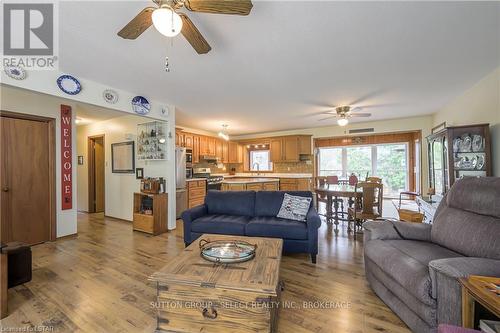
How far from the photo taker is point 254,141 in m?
7.81

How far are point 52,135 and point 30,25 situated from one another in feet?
7.83

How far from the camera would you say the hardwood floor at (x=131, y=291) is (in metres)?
1.69

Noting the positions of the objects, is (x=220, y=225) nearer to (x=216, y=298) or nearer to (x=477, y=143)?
(x=216, y=298)

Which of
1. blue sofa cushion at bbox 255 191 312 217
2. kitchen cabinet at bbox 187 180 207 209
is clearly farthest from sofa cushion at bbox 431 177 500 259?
kitchen cabinet at bbox 187 180 207 209

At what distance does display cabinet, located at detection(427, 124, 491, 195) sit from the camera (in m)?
2.92

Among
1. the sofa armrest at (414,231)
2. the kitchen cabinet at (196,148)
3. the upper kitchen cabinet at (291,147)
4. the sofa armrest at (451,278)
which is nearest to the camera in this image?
the sofa armrest at (451,278)

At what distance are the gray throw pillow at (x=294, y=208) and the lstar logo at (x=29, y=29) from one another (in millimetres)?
3161

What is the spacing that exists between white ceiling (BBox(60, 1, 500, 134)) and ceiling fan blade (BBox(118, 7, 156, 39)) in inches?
8.7

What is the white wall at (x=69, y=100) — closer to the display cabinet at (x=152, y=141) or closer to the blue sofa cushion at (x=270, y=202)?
the display cabinet at (x=152, y=141)

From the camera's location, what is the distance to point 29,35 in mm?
1995

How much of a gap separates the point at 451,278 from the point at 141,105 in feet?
13.9

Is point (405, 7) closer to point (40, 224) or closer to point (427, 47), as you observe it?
point (427, 47)

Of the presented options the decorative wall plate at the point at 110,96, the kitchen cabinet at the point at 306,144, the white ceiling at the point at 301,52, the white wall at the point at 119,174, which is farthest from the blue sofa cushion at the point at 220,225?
the kitchen cabinet at the point at 306,144

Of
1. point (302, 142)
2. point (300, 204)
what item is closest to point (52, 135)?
point (300, 204)
